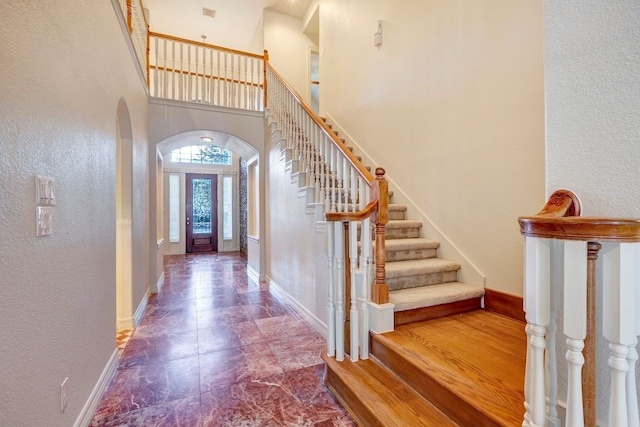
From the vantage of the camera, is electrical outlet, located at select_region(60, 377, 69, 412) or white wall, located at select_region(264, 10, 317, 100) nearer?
electrical outlet, located at select_region(60, 377, 69, 412)

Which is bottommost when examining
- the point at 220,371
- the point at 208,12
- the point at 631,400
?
the point at 220,371

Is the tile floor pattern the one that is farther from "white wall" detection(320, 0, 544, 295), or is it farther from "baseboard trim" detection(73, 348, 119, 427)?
"white wall" detection(320, 0, 544, 295)

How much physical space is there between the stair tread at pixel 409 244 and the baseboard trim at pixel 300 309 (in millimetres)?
949

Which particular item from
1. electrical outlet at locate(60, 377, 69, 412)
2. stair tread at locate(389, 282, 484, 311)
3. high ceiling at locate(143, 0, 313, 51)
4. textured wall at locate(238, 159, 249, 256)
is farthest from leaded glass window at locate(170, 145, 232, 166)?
electrical outlet at locate(60, 377, 69, 412)

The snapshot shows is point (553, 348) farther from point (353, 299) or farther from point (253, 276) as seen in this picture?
→ point (253, 276)

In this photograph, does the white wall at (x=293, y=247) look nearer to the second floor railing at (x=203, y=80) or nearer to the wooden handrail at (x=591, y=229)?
the second floor railing at (x=203, y=80)

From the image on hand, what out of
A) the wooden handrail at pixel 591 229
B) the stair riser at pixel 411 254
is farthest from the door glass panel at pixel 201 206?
the wooden handrail at pixel 591 229

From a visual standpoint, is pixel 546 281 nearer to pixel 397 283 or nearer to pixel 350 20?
pixel 397 283

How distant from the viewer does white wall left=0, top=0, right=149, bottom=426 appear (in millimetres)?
985

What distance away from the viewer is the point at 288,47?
616 centimetres

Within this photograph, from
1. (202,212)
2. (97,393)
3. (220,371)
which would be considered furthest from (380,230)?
(202,212)

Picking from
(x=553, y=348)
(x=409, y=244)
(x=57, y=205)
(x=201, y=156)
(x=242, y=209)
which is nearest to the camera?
(x=553, y=348)

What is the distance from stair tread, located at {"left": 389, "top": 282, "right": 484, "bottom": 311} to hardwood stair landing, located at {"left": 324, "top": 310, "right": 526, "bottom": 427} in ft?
0.47

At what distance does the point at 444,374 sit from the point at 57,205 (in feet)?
6.55
